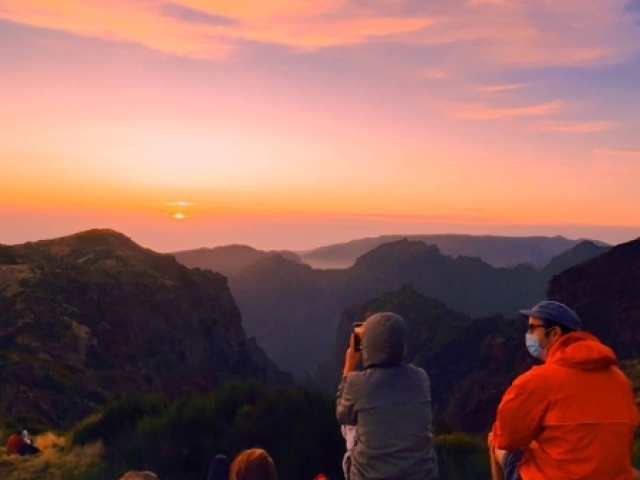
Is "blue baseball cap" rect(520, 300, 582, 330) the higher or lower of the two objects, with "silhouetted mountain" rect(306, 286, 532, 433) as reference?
higher

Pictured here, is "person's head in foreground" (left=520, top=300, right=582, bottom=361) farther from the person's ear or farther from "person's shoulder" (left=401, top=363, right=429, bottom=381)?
"person's shoulder" (left=401, top=363, right=429, bottom=381)

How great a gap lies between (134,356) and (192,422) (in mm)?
47180

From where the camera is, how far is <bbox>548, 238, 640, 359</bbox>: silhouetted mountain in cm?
5991

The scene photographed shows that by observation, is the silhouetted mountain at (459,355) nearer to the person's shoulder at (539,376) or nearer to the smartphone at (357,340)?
the smartphone at (357,340)

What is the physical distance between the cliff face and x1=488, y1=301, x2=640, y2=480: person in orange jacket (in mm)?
28207

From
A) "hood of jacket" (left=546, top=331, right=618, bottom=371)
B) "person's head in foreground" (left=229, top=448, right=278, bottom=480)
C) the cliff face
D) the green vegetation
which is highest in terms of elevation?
"hood of jacket" (left=546, top=331, right=618, bottom=371)

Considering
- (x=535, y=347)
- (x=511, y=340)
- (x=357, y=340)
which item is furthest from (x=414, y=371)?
(x=511, y=340)

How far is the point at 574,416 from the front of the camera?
3.94m

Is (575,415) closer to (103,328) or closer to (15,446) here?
(15,446)

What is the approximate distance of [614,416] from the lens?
13.1ft

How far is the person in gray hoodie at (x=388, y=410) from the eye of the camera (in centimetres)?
438

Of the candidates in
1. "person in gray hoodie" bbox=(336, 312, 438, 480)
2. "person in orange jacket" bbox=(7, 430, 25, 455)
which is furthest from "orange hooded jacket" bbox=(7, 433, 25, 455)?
"person in gray hoodie" bbox=(336, 312, 438, 480)

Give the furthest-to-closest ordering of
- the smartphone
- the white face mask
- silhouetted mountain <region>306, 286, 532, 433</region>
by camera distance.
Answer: silhouetted mountain <region>306, 286, 532, 433</region> < the smartphone < the white face mask

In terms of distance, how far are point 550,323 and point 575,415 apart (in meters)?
0.65
